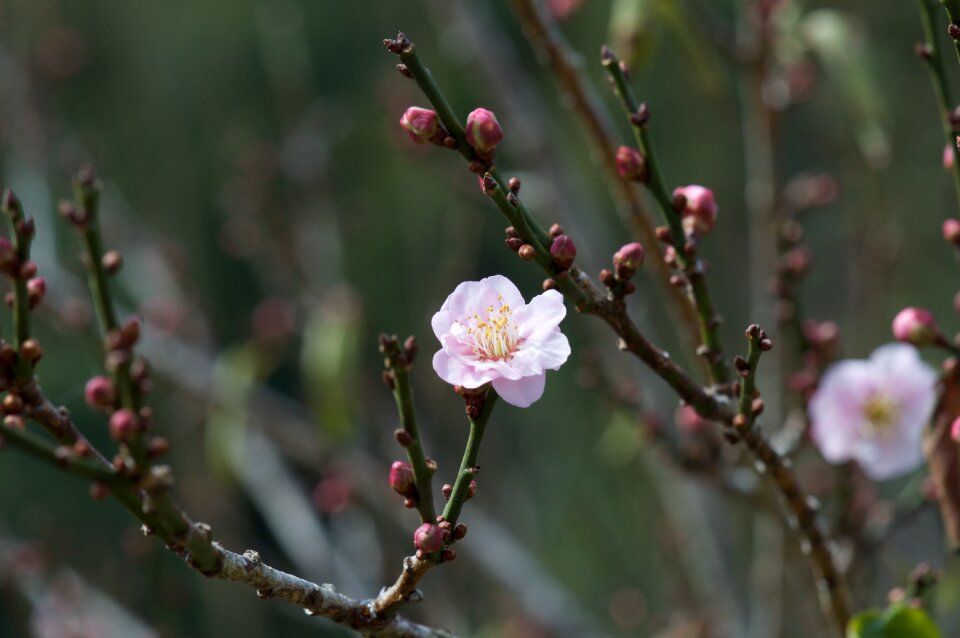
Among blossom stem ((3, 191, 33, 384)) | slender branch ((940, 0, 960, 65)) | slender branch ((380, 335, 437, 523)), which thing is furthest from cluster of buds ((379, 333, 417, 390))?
slender branch ((940, 0, 960, 65))

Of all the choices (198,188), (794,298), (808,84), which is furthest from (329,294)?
(198,188)

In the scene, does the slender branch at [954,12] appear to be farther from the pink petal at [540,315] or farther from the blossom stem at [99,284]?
the blossom stem at [99,284]

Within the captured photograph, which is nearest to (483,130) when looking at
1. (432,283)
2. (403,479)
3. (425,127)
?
(425,127)

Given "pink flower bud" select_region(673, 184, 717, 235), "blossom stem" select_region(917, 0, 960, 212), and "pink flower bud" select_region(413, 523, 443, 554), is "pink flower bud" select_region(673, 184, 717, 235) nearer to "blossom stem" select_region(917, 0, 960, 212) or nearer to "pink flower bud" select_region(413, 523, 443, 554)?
"blossom stem" select_region(917, 0, 960, 212)

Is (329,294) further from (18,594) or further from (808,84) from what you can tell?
(808,84)

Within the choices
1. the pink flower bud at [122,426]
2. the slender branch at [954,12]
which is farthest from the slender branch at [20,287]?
the slender branch at [954,12]

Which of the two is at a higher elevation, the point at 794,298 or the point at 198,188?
the point at 198,188
